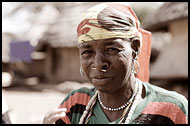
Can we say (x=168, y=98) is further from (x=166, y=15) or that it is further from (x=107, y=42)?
(x=166, y=15)

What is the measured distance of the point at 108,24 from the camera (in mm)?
1272

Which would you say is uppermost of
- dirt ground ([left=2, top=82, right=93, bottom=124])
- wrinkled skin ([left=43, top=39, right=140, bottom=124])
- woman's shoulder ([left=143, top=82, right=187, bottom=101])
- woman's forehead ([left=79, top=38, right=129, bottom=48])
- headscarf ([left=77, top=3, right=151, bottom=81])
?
headscarf ([left=77, top=3, right=151, bottom=81])

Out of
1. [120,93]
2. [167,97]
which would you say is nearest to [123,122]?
[120,93]

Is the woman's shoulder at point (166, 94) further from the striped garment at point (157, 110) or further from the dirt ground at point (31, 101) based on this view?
the dirt ground at point (31, 101)

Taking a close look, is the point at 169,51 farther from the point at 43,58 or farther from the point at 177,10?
the point at 43,58

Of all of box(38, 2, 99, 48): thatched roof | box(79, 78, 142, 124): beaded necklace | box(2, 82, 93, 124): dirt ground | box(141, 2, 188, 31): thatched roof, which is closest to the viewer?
box(79, 78, 142, 124): beaded necklace

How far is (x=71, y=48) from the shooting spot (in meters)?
10.2

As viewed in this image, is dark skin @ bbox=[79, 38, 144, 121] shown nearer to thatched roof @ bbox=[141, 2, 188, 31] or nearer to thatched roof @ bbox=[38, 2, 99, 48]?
thatched roof @ bbox=[141, 2, 188, 31]

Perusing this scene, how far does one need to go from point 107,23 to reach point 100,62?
23 centimetres

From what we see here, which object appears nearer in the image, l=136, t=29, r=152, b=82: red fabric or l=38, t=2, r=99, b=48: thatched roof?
l=136, t=29, r=152, b=82: red fabric

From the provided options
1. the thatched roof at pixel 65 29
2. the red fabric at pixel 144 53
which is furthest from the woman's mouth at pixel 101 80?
the thatched roof at pixel 65 29

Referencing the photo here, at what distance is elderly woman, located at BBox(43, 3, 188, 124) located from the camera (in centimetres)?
125

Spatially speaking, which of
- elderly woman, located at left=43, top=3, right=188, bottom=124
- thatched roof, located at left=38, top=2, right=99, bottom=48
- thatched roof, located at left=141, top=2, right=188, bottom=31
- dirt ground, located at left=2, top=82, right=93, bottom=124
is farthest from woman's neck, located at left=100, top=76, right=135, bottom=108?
thatched roof, located at left=38, top=2, right=99, bottom=48

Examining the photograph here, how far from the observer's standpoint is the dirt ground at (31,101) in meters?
5.52
